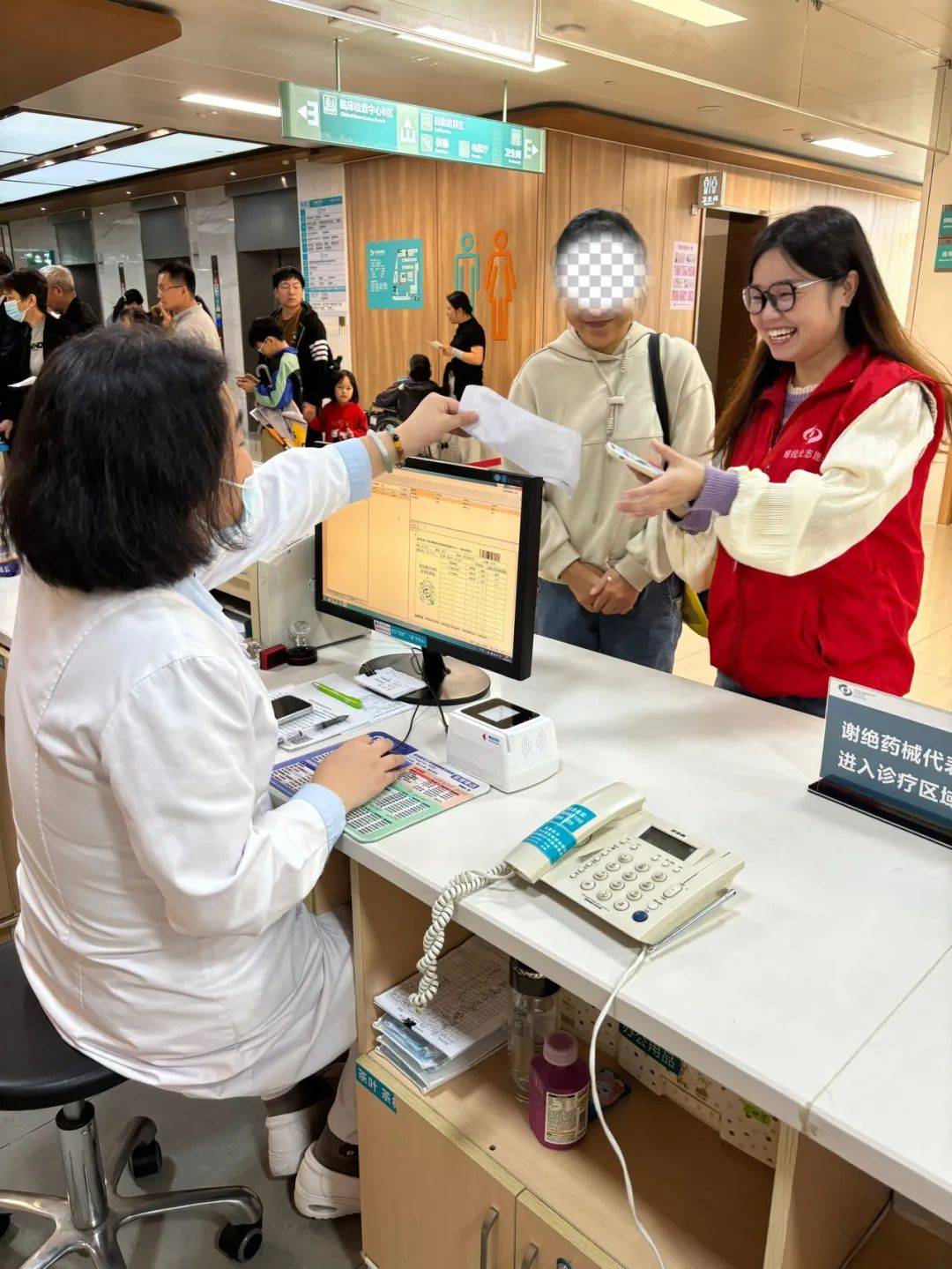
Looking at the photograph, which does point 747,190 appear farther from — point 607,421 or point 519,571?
point 519,571

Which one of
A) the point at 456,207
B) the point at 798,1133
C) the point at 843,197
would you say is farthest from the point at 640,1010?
the point at 843,197

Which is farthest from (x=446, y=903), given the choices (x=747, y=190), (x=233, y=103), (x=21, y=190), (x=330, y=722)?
(x=21, y=190)

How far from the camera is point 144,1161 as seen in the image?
5.51 feet

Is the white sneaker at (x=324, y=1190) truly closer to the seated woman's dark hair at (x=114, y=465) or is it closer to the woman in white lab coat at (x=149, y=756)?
the woman in white lab coat at (x=149, y=756)

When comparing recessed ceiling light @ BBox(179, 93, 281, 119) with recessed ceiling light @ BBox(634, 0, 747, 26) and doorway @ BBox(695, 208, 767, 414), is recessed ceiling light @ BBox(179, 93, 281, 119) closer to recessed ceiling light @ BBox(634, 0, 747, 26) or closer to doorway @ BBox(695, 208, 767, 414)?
recessed ceiling light @ BBox(634, 0, 747, 26)

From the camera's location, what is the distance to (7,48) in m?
3.92

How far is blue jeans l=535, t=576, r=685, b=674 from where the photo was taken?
2164 millimetres

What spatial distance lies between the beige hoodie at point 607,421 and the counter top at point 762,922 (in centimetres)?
65

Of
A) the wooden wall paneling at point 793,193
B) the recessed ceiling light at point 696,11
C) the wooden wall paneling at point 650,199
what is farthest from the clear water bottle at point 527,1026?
the wooden wall paneling at point 793,193

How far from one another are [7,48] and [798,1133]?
4849 millimetres

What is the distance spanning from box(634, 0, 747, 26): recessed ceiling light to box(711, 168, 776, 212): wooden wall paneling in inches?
104

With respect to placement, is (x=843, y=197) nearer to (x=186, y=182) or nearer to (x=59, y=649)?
(x=186, y=182)

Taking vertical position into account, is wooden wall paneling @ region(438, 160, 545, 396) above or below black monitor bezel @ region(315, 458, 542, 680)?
above

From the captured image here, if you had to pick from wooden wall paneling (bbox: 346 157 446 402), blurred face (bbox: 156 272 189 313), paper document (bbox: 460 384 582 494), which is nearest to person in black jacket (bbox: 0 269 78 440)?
blurred face (bbox: 156 272 189 313)
